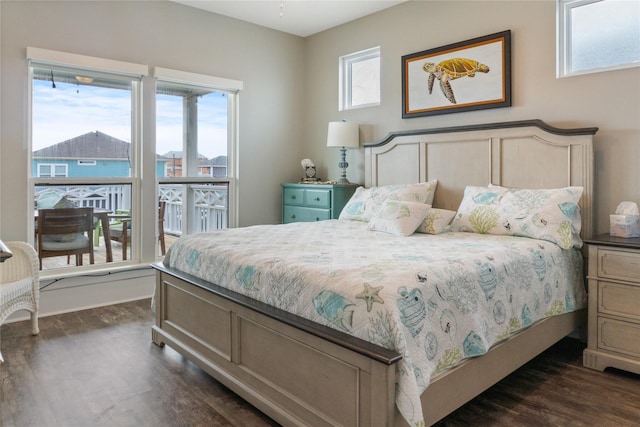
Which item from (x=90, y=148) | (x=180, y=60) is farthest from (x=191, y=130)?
(x=90, y=148)

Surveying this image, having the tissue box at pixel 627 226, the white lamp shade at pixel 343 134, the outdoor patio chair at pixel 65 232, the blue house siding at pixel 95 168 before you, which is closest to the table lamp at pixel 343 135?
the white lamp shade at pixel 343 134

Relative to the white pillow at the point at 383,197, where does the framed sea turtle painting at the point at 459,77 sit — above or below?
above

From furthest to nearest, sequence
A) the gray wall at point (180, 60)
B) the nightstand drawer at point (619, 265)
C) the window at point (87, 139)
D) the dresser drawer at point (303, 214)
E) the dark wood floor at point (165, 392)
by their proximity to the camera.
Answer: the dresser drawer at point (303, 214) → the window at point (87, 139) → the gray wall at point (180, 60) → the nightstand drawer at point (619, 265) → the dark wood floor at point (165, 392)

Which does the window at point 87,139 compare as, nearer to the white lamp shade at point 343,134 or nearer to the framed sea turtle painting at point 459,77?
the white lamp shade at point 343,134

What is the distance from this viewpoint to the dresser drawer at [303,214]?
→ 14.3 feet

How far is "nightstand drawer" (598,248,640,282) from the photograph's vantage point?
2445 mm

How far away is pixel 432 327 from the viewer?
1696mm

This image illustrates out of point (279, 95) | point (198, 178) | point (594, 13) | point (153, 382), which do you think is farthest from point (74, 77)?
point (594, 13)

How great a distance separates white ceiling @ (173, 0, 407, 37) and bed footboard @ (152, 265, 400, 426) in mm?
2732

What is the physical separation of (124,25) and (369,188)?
8.41 ft

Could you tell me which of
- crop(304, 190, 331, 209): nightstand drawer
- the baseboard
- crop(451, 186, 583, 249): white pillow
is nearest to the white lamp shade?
crop(304, 190, 331, 209): nightstand drawer

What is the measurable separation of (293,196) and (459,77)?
2004mm

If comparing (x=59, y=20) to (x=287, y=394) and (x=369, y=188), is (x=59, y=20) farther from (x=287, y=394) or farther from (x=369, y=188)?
(x=287, y=394)

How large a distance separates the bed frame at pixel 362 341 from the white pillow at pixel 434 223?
20.3 inches
